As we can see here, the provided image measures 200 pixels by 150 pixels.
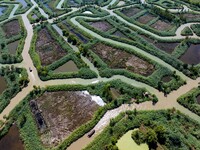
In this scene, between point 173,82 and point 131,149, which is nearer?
point 131,149

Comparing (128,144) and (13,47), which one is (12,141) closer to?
(128,144)

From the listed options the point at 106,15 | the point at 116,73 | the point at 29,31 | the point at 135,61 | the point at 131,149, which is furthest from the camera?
the point at 106,15

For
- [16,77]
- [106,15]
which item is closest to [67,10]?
[106,15]

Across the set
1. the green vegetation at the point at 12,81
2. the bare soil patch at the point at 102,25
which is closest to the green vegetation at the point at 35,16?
the bare soil patch at the point at 102,25

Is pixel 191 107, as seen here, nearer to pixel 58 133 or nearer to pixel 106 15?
pixel 58 133

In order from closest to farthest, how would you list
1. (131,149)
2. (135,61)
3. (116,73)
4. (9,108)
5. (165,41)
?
1. (131,149)
2. (9,108)
3. (116,73)
4. (135,61)
5. (165,41)

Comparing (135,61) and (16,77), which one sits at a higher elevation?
(16,77)

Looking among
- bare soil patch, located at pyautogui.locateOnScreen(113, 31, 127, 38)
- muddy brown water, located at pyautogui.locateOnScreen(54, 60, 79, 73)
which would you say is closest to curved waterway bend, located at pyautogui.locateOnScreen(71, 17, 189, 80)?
bare soil patch, located at pyautogui.locateOnScreen(113, 31, 127, 38)
